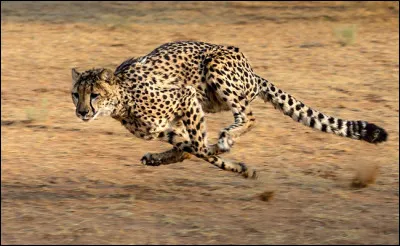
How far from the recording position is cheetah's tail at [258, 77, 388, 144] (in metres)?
7.97

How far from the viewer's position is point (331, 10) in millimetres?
15992

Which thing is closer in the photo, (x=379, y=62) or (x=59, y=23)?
(x=379, y=62)

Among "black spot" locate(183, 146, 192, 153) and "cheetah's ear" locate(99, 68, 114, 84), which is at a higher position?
"cheetah's ear" locate(99, 68, 114, 84)

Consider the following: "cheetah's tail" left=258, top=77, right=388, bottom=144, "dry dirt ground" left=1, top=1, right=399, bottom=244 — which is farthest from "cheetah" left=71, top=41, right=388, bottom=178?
"dry dirt ground" left=1, top=1, right=399, bottom=244

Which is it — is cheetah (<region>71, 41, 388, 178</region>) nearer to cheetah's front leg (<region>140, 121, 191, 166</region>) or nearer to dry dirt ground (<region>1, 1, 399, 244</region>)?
cheetah's front leg (<region>140, 121, 191, 166</region>)

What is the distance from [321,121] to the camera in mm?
8125

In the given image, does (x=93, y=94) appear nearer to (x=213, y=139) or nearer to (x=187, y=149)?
(x=187, y=149)

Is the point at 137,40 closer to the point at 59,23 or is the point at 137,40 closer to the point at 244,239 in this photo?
the point at 59,23

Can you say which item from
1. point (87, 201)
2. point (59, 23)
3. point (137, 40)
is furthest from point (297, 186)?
point (59, 23)

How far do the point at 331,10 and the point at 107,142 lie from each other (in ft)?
25.0

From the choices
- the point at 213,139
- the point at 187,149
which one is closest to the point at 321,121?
the point at 187,149

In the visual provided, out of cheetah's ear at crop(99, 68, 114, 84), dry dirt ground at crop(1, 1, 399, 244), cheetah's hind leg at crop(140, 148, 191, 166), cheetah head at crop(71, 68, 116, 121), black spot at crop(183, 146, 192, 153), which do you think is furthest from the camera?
cheetah's hind leg at crop(140, 148, 191, 166)

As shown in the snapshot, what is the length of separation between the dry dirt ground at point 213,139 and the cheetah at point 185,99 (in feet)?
0.95

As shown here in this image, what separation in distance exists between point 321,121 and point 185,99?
115cm
